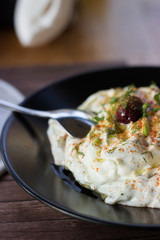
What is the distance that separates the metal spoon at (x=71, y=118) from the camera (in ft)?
5.87

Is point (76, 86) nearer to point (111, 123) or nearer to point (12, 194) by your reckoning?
point (111, 123)

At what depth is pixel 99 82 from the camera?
2285 mm

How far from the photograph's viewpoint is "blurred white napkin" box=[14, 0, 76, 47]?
3.43 metres

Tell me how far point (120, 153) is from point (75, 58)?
2.18 m

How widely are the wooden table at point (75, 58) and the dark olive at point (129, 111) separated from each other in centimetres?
50

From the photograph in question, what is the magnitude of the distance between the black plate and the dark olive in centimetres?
37

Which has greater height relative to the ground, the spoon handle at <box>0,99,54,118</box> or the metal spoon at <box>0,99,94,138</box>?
the spoon handle at <box>0,99,54,118</box>

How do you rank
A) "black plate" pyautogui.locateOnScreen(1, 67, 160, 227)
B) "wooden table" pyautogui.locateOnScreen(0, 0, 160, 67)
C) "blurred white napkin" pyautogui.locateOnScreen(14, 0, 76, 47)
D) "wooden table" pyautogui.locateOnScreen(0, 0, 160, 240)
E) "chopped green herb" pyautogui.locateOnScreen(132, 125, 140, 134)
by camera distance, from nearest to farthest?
"black plate" pyautogui.locateOnScreen(1, 67, 160, 227), "wooden table" pyautogui.locateOnScreen(0, 0, 160, 240), "chopped green herb" pyautogui.locateOnScreen(132, 125, 140, 134), "blurred white napkin" pyautogui.locateOnScreen(14, 0, 76, 47), "wooden table" pyautogui.locateOnScreen(0, 0, 160, 67)

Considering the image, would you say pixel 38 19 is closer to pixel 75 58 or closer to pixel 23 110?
pixel 75 58

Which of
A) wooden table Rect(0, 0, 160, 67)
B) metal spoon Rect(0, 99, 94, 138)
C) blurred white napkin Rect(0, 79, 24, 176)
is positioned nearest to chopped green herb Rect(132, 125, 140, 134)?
metal spoon Rect(0, 99, 94, 138)

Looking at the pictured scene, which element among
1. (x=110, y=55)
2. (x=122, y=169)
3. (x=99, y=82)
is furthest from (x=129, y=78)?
(x=110, y=55)

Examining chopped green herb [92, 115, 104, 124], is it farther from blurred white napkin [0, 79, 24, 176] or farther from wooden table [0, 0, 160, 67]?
wooden table [0, 0, 160, 67]

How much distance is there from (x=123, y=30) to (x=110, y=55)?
0.67 metres

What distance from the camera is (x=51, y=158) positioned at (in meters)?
1.76
